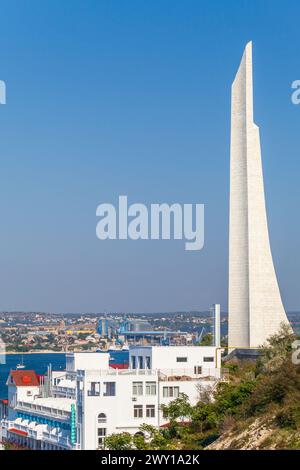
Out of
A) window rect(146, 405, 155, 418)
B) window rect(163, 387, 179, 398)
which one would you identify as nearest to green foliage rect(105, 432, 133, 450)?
window rect(146, 405, 155, 418)

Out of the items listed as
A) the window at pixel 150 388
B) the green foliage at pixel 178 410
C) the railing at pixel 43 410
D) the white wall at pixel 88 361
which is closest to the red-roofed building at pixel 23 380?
the railing at pixel 43 410

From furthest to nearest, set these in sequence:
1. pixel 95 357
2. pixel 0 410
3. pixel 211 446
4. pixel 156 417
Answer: pixel 0 410
pixel 95 357
pixel 156 417
pixel 211 446

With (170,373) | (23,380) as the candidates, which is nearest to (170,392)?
(170,373)

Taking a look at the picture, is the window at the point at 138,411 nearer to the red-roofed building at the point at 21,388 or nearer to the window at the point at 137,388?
the window at the point at 137,388

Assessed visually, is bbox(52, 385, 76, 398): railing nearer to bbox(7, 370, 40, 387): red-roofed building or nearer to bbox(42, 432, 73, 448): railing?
bbox(7, 370, 40, 387): red-roofed building

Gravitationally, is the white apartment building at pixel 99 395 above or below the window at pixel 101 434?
above

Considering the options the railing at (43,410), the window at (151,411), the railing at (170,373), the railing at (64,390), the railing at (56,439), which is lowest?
the railing at (56,439)
